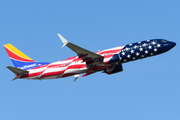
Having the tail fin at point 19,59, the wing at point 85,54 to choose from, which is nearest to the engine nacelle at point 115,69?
the wing at point 85,54

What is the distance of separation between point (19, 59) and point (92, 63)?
1931 centimetres

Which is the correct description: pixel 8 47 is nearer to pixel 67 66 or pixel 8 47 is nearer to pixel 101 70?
pixel 67 66

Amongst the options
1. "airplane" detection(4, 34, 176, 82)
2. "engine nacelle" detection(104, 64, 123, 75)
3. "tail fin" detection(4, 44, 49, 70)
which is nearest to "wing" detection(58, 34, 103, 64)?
"airplane" detection(4, 34, 176, 82)

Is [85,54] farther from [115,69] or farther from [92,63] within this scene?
[115,69]

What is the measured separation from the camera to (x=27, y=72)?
66562mm

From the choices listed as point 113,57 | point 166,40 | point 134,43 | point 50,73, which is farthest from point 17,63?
point 166,40

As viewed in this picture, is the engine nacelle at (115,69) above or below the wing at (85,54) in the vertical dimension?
below

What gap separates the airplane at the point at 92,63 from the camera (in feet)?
209

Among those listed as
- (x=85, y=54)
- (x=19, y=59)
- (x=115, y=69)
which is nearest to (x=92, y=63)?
(x=85, y=54)

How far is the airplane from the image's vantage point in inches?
2512

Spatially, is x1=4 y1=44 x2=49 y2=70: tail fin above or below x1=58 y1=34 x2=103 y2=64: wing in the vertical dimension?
above

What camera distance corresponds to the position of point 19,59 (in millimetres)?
70812

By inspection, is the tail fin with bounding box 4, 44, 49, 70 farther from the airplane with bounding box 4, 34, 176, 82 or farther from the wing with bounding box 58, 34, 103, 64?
the wing with bounding box 58, 34, 103, 64

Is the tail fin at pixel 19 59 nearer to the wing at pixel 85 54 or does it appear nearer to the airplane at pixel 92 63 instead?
the airplane at pixel 92 63
